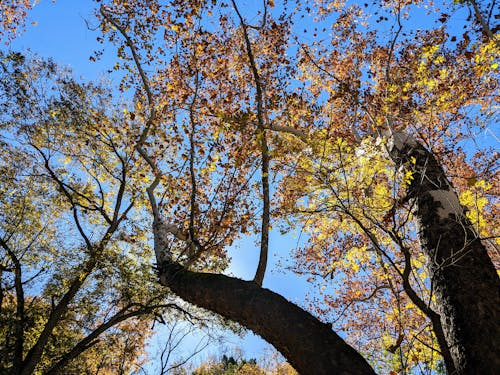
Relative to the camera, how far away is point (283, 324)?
10.7ft

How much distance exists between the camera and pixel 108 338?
11188mm

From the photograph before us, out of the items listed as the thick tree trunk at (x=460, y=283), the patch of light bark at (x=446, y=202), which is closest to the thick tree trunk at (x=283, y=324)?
the thick tree trunk at (x=460, y=283)

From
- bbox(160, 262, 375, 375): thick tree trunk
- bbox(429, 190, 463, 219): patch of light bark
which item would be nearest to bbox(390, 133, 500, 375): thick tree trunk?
bbox(429, 190, 463, 219): patch of light bark

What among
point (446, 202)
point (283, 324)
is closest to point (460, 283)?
point (446, 202)

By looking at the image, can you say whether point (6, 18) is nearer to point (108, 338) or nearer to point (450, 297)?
point (108, 338)

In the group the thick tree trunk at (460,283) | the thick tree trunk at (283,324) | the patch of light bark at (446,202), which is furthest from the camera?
the patch of light bark at (446,202)

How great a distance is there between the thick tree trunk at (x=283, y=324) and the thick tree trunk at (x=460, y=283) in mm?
1094

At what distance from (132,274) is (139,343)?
6367mm

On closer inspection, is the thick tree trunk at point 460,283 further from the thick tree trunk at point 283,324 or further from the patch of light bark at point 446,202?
the thick tree trunk at point 283,324

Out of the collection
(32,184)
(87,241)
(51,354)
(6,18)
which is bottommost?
(51,354)

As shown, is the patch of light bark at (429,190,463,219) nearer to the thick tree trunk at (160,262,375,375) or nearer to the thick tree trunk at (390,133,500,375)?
the thick tree trunk at (390,133,500,375)

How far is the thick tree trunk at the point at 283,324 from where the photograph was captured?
2.87 metres

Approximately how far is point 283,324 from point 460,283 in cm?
217

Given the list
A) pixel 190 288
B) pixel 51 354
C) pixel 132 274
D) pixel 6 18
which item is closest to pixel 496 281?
pixel 190 288
